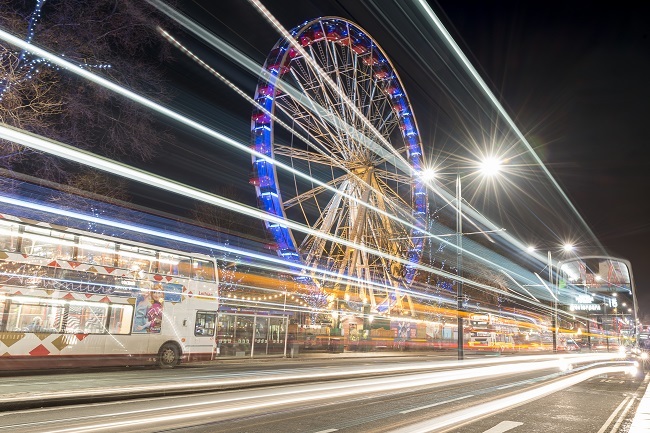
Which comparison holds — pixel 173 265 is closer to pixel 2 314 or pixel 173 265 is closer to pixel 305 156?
pixel 2 314

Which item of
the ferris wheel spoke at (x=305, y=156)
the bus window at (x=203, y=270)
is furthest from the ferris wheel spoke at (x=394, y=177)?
the bus window at (x=203, y=270)

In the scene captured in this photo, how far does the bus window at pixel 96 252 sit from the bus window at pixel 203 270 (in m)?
3.28

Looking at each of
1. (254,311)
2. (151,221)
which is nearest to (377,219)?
(254,311)

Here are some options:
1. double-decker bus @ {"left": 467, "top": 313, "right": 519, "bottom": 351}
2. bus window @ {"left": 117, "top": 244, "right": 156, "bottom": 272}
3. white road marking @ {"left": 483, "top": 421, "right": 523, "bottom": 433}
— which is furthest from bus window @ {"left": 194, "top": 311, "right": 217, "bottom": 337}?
double-decker bus @ {"left": 467, "top": 313, "right": 519, "bottom": 351}

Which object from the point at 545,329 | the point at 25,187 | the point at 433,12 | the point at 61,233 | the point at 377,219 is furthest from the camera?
the point at 545,329

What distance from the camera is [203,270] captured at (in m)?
19.1

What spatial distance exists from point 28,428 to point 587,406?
11.7 metres

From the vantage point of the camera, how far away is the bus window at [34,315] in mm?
14000

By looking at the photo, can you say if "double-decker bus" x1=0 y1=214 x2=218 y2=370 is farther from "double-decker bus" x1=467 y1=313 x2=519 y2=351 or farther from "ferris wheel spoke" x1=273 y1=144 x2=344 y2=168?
"double-decker bus" x1=467 y1=313 x2=519 y2=351

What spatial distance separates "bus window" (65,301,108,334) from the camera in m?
15.3

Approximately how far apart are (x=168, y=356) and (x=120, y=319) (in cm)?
262

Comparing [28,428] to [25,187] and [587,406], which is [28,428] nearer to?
[587,406]

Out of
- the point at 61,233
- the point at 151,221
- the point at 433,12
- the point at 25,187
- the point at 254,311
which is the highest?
the point at 433,12

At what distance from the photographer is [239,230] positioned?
43062 mm
